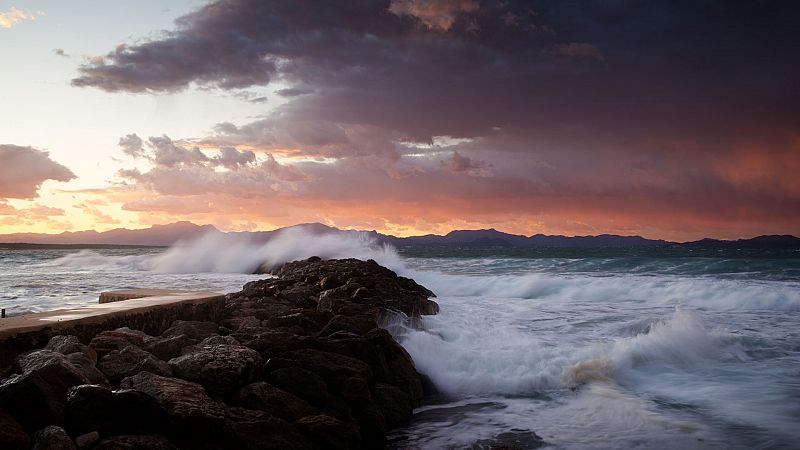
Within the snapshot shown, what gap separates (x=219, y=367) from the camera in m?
4.81

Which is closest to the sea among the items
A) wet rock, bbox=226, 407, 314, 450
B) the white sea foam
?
wet rock, bbox=226, 407, 314, 450

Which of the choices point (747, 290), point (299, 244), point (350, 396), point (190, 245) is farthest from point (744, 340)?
point (190, 245)

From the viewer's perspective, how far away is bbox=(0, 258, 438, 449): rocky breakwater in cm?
356

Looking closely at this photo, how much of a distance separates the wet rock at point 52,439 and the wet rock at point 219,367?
1362 mm

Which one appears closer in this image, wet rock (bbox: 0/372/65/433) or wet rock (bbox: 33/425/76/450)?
wet rock (bbox: 33/425/76/450)

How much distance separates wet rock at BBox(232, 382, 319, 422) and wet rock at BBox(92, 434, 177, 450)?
1.06 m

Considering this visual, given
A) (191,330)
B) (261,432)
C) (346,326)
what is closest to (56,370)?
(261,432)

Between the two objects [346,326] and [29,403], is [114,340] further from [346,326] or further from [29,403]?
[346,326]

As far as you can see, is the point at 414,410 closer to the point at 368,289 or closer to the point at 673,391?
the point at 673,391

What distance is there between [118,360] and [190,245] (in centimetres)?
3169

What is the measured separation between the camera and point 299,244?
30266mm

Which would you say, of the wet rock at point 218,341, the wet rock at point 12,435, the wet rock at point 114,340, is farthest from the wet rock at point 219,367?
the wet rock at point 12,435

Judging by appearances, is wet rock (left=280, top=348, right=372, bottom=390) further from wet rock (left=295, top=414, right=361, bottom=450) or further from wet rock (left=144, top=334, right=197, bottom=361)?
wet rock (left=144, top=334, right=197, bottom=361)

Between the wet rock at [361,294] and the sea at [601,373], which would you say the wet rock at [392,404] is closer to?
the sea at [601,373]
